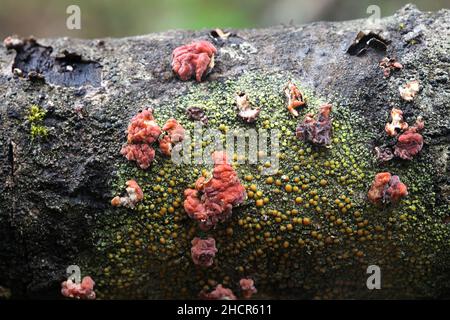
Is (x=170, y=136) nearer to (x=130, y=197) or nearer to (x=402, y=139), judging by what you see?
(x=130, y=197)

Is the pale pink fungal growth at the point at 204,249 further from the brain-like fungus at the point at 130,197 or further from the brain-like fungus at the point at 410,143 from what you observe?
the brain-like fungus at the point at 410,143

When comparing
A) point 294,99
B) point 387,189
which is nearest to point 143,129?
A: point 294,99

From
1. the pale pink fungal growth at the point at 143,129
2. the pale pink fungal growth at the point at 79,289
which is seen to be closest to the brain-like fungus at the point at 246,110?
the pale pink fungal growth at the point at 143,129

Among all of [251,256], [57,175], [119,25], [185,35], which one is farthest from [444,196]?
[119,25]

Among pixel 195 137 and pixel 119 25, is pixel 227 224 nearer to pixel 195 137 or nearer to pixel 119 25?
pixel 195 137

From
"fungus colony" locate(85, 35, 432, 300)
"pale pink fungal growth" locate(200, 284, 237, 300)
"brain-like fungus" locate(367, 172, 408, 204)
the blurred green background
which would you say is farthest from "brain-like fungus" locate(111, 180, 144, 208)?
the blurred green background
